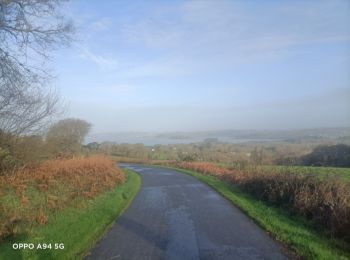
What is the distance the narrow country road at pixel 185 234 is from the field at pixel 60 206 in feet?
2.08

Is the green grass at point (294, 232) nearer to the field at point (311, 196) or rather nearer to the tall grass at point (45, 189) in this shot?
the field at point (311, 196)

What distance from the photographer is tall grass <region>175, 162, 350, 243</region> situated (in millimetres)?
10774

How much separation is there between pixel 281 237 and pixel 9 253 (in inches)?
251

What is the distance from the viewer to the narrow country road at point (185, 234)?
8.52m

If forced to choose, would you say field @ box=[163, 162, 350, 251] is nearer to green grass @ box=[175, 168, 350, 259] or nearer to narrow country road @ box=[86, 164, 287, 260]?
green grass @ box=[175, 168, 350, 259]

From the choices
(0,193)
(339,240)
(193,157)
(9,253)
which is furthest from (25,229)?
(193,157)

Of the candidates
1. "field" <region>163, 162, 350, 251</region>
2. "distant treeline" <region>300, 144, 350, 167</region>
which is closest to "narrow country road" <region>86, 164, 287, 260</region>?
"field" <region>163, 162, 350, 251</region>

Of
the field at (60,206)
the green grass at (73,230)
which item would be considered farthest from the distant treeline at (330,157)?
the green grass at (73,230)

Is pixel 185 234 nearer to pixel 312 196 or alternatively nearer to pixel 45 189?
pixel 312 196

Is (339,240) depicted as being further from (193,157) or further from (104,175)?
(193,157)

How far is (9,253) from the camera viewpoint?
888cm

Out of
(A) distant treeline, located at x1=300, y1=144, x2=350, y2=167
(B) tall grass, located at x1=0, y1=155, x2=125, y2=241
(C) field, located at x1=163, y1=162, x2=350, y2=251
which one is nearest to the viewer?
(C) field, located at x1=163, y1=162, x2=350, y2=251

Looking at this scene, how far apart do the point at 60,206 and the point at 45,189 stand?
161 inches

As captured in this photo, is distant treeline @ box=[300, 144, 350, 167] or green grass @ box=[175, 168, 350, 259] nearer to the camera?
green grass @ box=[175, 168, 350, 259]
